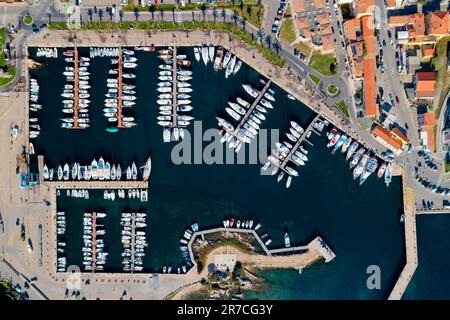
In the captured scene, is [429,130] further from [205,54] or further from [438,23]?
[205,54]

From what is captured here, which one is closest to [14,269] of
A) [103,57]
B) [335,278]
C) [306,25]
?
[103,57]

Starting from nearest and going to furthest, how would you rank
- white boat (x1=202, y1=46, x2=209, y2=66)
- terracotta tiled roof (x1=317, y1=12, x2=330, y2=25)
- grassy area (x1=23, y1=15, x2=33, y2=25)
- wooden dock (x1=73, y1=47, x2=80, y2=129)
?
1. terracotta tiled roof (x1=317, y1=12, x2=330, y2=25)
2. white boat (x1=202, y1=46, x2=209, y2=66)
3. grassy area (x1=23, y1=15, x2=33, y2=25)
4. wooden dock (x1=73, y1=47, x2=80, y2=129)

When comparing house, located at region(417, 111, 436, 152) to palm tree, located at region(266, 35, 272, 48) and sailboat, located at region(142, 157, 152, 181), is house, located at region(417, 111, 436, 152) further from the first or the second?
sailboat, located at region(142, 157, 152, 181)

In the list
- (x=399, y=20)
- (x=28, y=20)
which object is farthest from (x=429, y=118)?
(x=28, y=20)

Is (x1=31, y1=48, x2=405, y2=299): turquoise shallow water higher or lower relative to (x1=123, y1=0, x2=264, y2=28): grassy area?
lower

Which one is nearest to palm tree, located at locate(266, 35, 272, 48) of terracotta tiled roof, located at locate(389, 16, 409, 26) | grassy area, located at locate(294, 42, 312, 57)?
grassy area, located at locate(294, 42, 312, 57)

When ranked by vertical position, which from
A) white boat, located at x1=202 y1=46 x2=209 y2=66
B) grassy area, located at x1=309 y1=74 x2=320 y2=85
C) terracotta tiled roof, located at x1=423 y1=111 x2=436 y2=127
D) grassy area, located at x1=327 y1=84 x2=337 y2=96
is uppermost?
white boat, located at x1=202 y1=46 x2=209 y2=66

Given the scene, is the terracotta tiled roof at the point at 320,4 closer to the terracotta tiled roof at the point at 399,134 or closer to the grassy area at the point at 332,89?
the grassy area at the point at 332,89

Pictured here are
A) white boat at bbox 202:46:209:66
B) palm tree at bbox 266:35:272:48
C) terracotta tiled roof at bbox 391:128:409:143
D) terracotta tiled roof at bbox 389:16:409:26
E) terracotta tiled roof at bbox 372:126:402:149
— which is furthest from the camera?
white boat at bbox 202:46:209:66
